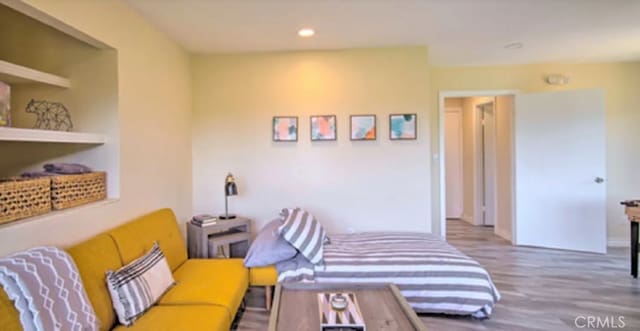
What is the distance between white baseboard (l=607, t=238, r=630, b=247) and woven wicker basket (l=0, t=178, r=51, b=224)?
5838 mm

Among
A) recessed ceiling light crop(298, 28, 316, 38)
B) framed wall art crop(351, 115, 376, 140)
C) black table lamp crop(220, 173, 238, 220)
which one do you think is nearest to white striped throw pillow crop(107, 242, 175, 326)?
black table lamp crop(220, 173, 238, 220)

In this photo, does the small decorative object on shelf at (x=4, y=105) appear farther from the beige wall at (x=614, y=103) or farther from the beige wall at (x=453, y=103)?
the beige wall at (x=453, y=103)

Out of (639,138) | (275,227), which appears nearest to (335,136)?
(275,227)

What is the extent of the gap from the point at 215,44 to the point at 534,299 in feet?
12.2

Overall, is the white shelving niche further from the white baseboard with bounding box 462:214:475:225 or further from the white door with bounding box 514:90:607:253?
the white baseboard with bounding box 462:214:475:225

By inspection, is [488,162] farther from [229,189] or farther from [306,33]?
[229,189]

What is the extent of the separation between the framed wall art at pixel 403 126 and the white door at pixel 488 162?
2.21 m

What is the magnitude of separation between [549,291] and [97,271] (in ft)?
11.3

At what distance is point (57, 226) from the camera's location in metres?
1.78

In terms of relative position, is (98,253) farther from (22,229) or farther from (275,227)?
(275,227)

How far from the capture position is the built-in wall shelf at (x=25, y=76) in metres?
1.74

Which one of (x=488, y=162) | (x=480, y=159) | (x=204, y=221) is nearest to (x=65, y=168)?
(x=204, y=221)

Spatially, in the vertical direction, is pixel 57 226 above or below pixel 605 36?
below

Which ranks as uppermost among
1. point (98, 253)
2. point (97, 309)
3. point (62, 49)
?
point (62, 49)
